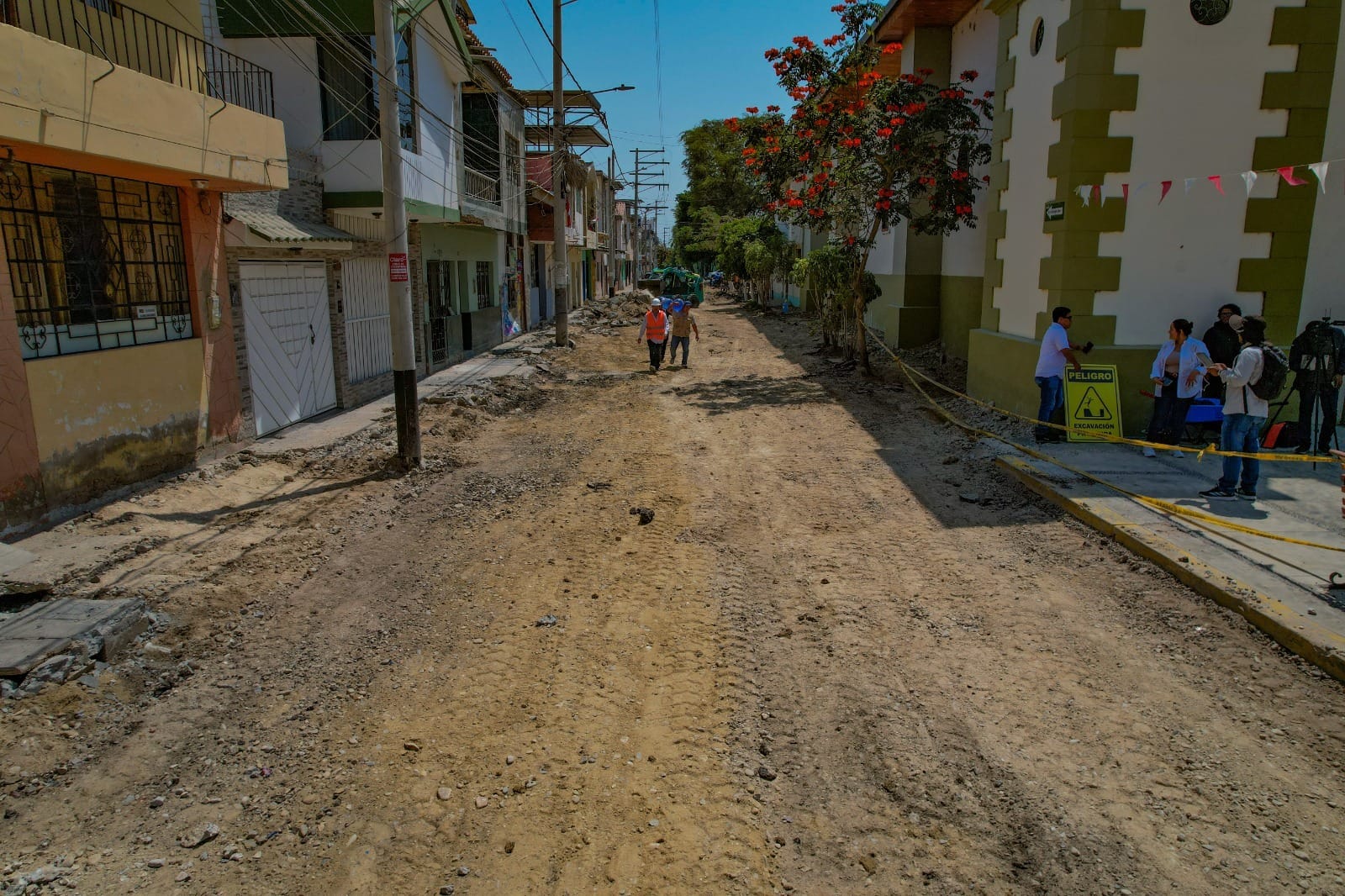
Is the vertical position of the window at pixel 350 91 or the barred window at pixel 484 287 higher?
the window at pixel 350 91

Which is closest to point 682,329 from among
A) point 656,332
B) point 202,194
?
point 656,332

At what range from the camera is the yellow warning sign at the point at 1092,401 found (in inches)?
361

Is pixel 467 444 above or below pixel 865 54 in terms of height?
below

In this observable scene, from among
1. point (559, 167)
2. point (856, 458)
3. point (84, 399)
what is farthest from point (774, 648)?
point (559, 167)

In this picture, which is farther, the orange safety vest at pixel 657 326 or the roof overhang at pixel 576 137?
the roof overhang at pixel 576 137

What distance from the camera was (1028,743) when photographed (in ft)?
13.0

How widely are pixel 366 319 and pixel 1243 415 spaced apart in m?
13.2

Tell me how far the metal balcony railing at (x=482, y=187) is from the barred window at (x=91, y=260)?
9.95 m

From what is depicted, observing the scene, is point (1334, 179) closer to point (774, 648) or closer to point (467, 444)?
point (774, 648)

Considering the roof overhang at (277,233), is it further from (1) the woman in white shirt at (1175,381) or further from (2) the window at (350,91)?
(1) the woman in white shirt at (1175,381)

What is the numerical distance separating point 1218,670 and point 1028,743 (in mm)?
1549

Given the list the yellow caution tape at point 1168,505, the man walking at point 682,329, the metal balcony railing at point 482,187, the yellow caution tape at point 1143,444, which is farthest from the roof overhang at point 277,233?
the yellow caution tape at point 1143,444

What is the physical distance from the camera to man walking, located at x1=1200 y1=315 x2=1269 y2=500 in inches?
270

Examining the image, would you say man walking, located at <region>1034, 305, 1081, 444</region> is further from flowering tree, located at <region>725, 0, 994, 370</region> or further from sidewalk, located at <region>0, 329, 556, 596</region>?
sidewalk, located at <region>0, 329, 556, 596</region>
